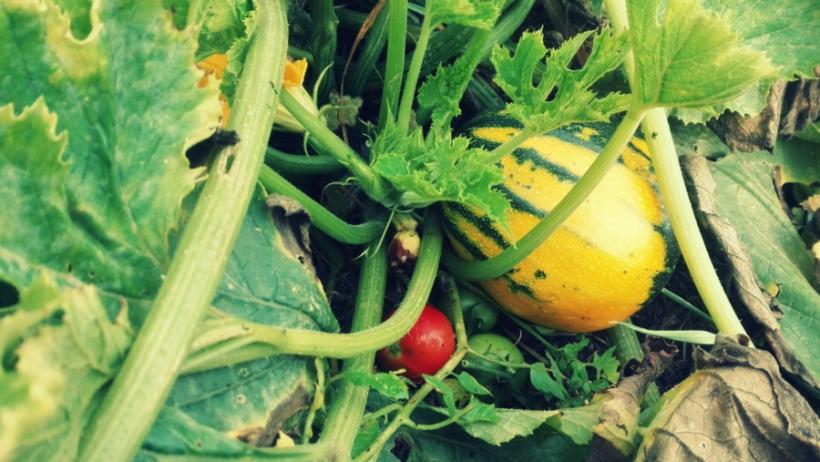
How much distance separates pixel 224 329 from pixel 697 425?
101 cm

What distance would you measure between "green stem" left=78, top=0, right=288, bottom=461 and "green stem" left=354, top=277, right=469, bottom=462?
558mm

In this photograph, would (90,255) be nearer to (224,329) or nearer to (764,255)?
(224,329)

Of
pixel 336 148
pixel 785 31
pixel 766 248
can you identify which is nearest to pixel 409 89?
pixel 336 148

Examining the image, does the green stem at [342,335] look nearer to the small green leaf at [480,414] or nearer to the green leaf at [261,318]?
the green leaf at [261,318]

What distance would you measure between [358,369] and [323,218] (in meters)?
0.35

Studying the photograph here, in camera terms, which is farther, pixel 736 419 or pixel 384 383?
pixel 736 419

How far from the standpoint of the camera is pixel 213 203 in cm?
129

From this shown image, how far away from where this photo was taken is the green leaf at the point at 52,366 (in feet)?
2.96

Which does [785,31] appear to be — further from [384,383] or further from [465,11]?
[384,383]

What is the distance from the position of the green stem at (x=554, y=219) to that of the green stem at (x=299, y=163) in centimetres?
39

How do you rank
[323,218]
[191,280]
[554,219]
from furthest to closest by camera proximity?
[323,218] → [554,219] → [191,280]

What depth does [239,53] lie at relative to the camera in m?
1.56

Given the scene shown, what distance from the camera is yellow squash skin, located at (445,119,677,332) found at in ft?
6.09

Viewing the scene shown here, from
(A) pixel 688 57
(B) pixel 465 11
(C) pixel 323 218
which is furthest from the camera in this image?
(C) pixel 323 218
